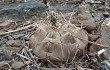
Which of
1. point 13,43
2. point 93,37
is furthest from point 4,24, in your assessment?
point 93,37

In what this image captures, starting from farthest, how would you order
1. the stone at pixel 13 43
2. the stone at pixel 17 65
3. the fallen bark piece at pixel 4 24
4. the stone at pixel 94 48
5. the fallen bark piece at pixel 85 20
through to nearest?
the fallen bark piece at pixel 4 24
the fallen bark piece at pixel 85 20
the stone at pixel 13 43
the stone at pixel 94 48
the stone at pixel 17 65

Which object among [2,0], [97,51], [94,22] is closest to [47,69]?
[97,51]

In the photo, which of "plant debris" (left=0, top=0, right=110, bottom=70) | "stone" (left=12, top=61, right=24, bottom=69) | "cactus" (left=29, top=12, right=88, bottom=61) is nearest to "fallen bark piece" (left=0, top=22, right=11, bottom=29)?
"plant debris" (left=0, top=0, right=110, bottom=70)

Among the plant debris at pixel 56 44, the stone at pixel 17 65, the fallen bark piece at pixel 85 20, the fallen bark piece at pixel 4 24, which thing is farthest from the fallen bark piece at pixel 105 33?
the fallen bark piece at pixel 4 24

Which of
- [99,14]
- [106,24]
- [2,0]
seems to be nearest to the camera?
[106,24]

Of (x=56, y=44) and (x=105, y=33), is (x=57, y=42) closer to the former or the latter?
(x=56, y=44)

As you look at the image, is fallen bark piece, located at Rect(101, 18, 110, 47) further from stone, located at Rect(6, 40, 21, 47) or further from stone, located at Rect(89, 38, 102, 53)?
stone, located at Rect(6, 40, 21, 47)

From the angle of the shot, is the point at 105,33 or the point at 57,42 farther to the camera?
the point at 105,33

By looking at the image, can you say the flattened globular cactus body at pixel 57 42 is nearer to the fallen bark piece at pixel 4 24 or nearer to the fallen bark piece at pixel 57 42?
the fallen bark piece at pixel 57 42

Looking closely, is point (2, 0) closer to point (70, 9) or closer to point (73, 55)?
point (70, 9)
